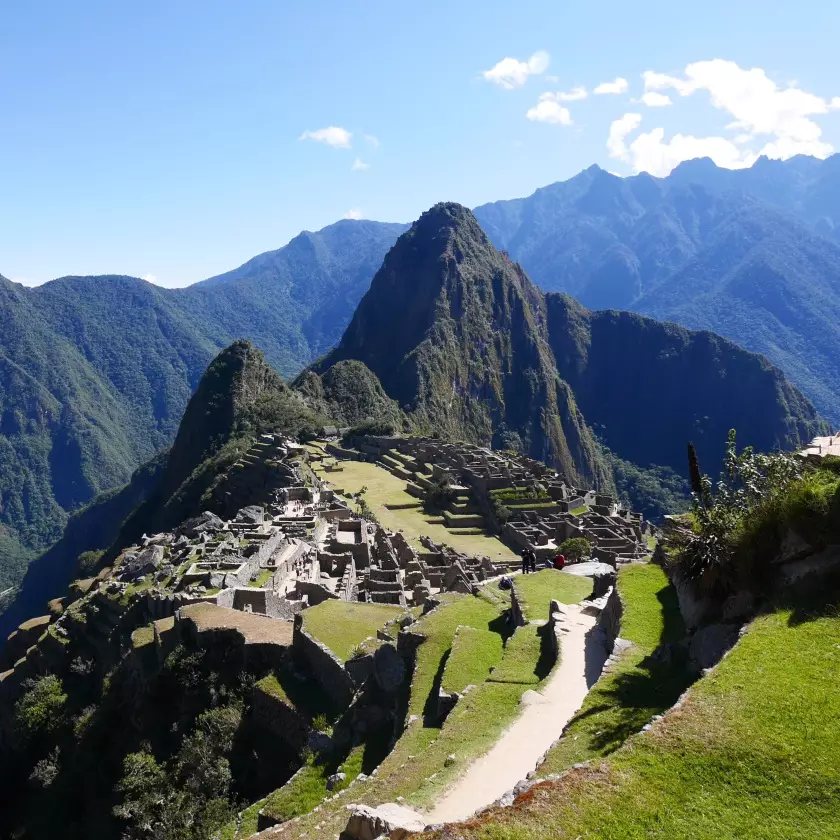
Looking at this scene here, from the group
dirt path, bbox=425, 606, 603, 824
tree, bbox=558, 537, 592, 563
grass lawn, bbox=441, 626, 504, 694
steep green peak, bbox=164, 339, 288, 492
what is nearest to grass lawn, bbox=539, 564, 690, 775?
dirt path, bbox=425, 606, 603, 824

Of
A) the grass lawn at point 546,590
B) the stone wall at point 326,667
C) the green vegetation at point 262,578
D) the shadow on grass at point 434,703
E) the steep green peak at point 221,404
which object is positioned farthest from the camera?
the steep green peak at point 221,404

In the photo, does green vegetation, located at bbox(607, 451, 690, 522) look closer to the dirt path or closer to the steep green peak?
the steep green peak

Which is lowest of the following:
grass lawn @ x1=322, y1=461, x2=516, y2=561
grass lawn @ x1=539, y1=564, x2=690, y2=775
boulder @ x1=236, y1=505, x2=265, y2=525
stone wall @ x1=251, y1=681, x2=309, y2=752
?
grass lawn @ x1=322, y1=461, x2=516, y2=561

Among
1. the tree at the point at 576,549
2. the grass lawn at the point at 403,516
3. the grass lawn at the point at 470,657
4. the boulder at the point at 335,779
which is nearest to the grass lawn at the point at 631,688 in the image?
the grass lawn at the point at 470,657

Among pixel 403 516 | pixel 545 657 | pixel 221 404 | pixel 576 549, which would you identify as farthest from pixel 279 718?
pixel 221 404

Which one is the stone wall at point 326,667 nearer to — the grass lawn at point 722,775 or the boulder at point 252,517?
the grass lawn at point 722,775
